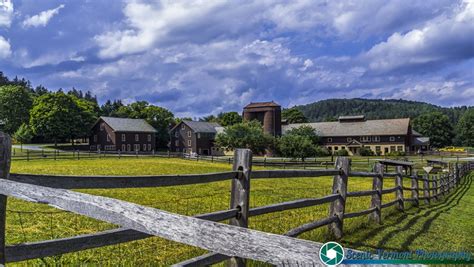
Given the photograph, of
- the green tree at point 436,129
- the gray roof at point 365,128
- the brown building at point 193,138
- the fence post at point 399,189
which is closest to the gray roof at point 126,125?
the brown building at point 193,138

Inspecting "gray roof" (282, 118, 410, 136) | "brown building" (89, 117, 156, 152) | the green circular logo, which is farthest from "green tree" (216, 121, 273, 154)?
the green circular logo

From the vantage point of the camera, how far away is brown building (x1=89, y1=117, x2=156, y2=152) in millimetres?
77125

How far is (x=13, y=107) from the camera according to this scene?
95.6 metres

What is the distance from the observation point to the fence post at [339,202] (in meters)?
8.14

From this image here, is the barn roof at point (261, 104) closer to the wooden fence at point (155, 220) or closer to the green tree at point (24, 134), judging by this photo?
the green tree at point (24, 134)

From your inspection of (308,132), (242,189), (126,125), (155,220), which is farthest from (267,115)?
(155,220)

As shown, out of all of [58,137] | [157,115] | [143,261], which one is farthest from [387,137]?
[143,261]

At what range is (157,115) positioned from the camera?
97.4 meters

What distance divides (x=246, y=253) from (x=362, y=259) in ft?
2.03

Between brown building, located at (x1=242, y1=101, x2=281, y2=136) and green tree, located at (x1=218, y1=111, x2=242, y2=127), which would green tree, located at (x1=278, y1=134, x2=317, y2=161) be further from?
green tree, located at (x1=218, y1=111, x2=242, y2=127)

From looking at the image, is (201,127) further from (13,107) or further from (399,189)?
(399,189)

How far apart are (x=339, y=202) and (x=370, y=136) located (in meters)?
86.1

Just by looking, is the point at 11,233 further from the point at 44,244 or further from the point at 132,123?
the point at 132,123

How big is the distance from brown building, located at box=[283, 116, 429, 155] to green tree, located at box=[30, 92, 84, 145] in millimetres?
51843
